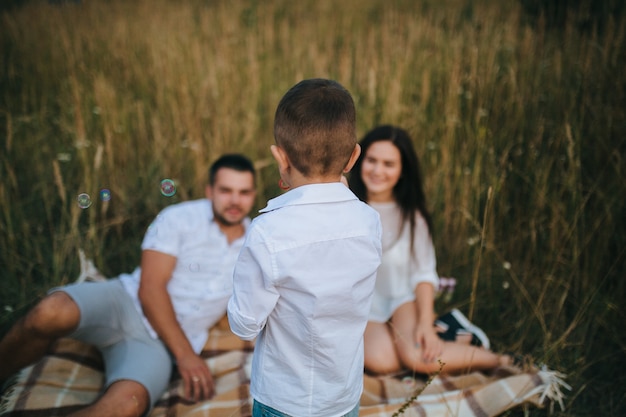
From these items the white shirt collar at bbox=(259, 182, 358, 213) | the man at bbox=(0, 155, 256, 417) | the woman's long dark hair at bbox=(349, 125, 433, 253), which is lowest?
the man at bbox=(0, 155, 256, 417)

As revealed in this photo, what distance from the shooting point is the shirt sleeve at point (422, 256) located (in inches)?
114

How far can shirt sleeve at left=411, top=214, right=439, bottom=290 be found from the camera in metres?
2.89

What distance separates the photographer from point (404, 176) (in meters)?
2.95

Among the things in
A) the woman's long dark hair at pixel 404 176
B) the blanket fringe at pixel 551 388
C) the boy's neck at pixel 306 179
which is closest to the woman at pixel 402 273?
the woman's long dark hair at pixel 404 176

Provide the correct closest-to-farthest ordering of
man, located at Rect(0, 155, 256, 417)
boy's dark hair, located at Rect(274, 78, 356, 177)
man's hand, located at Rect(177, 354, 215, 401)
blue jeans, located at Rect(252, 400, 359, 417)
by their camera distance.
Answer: boy's dark hair, located at Rect(274, 78, 356, 177)
blue jeans, located at Rect(252, 400, 359, 417)
man, located at Rect(0, 155, 256, 417)
man's hand, located at Rect(177, 354, 215, 401)

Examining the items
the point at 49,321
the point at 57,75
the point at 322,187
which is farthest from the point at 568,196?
the point at 57,75

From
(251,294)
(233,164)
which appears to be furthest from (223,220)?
(251,294)

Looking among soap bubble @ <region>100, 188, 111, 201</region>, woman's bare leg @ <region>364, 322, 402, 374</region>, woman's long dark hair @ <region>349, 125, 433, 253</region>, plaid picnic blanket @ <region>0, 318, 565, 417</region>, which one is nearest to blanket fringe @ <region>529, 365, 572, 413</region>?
plaid picnic blanket @ <region>0, 318, 565, 417</region>

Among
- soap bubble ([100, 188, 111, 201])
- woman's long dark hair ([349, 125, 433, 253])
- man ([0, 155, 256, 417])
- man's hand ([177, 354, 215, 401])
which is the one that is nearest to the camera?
man ([0, 155, 256, 417])

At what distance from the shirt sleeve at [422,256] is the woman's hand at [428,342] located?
27cm

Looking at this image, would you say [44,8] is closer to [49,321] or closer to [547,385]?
[49,321]

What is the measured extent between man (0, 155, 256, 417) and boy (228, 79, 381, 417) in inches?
38.3

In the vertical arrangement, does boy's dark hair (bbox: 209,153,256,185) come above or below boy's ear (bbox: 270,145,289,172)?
below

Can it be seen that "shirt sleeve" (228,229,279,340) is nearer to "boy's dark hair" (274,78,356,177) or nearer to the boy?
the boy
